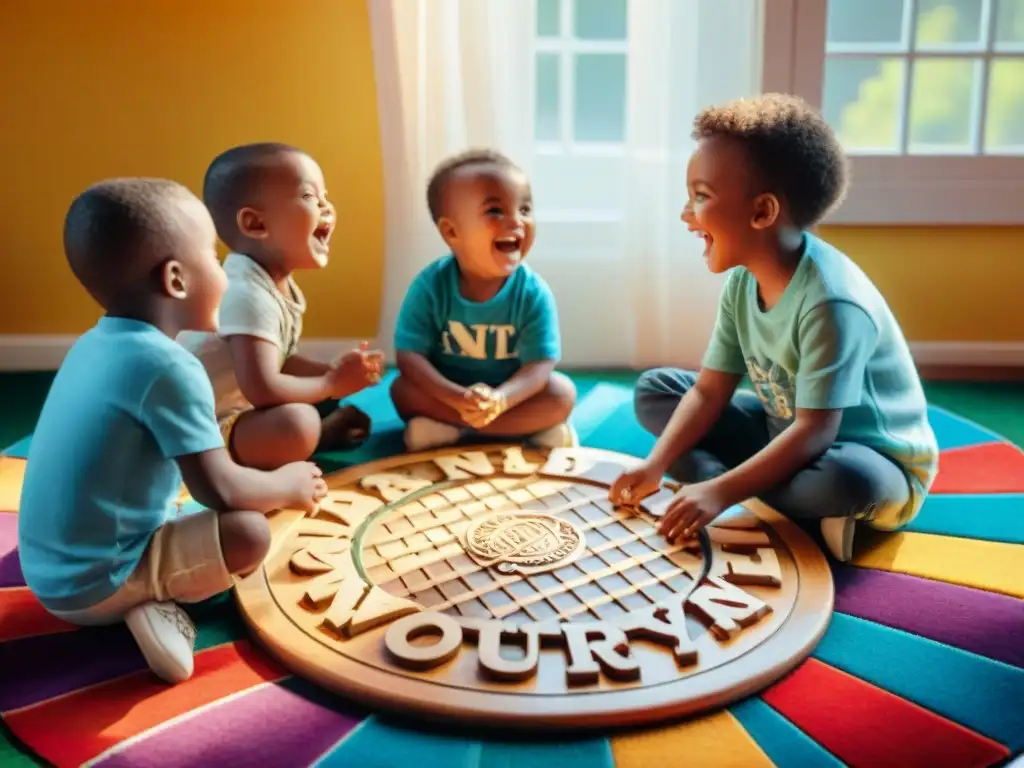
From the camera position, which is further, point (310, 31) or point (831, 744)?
point (310, 31)

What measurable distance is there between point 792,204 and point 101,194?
2.68 ft

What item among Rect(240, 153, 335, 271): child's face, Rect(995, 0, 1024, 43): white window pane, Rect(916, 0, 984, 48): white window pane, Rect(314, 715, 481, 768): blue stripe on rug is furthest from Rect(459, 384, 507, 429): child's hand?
Rect(995, 0, 1024, 43): white window pane

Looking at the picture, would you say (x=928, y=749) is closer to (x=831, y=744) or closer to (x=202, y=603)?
(x=831, y=744)

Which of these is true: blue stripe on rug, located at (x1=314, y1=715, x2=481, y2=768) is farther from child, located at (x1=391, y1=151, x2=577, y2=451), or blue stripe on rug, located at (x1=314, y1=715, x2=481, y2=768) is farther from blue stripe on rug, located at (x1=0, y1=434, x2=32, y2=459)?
blue stripe on rug, located at (x1=0, y1=434, x2=32, y2=459)

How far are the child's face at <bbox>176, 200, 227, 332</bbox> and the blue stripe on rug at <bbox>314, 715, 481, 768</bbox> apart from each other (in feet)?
1.54

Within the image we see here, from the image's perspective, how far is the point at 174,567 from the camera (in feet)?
3.35

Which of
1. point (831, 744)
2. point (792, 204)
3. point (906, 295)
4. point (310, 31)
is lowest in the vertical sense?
point (831, 744)

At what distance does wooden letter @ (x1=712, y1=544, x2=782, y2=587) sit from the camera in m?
1.12

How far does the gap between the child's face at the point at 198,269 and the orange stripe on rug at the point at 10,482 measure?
543 millimetres

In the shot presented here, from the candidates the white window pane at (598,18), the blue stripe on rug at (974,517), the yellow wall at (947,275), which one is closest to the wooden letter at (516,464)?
the blue stripe on rug at (974,517)

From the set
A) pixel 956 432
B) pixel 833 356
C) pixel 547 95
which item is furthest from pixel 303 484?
pixel 547 95

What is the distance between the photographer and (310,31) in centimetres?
201

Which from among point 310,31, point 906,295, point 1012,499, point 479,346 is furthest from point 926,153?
point 310,31

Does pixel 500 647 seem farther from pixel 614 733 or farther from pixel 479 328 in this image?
pixel 479 328
